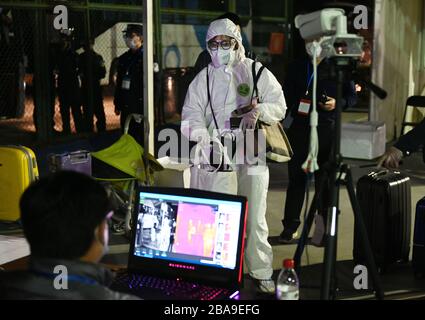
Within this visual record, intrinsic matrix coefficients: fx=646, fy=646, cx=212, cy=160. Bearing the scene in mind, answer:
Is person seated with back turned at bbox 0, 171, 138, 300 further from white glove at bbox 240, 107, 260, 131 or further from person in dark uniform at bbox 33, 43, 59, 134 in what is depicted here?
person in dark uniform at bbox 33, 43, 59, 134

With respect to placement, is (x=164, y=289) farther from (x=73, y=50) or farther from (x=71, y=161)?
(x=73, y=50)

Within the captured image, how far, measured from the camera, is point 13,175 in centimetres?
519

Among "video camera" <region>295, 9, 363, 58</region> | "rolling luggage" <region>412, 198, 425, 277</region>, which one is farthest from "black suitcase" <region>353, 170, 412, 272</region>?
"video camera" <region>295, 9, 363, 58</region>

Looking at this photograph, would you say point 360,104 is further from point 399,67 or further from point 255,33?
point 399,67

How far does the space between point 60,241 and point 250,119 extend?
2118mm

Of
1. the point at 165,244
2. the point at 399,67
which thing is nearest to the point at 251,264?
the point at 165,244

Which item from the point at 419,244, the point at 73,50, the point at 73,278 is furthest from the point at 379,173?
the point at 73,50

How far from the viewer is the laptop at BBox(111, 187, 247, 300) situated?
2574 millimetres

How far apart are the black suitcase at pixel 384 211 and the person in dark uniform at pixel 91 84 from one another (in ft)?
19.9

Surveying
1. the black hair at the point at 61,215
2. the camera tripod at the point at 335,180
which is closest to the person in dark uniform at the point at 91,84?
the camera tripod at the point at 335,180

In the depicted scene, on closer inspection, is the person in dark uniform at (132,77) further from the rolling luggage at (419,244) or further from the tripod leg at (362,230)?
the tripod leg at (362,230)

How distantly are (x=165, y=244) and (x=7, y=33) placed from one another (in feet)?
22.3

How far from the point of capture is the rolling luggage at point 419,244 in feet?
13.8
